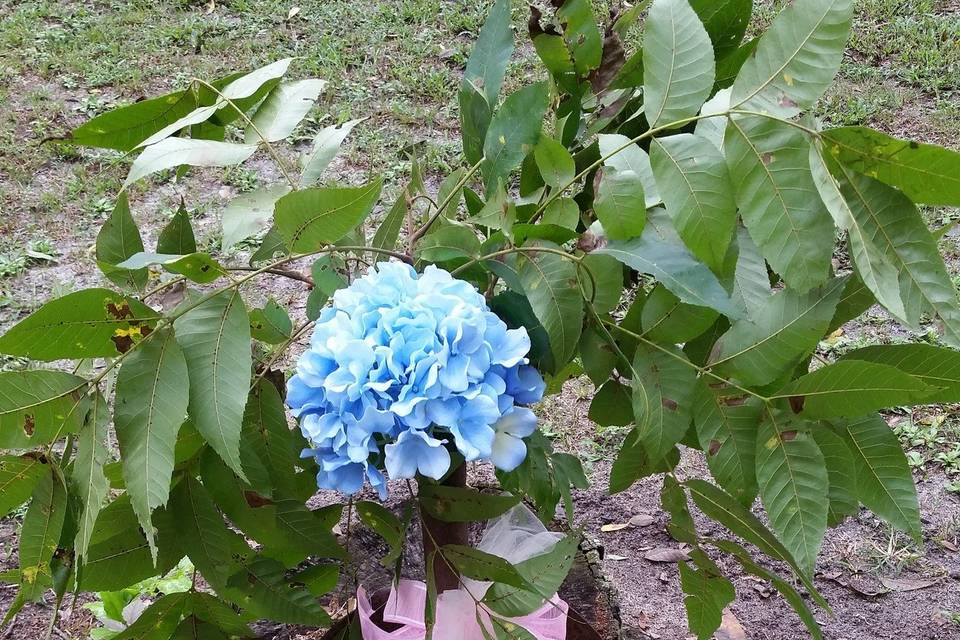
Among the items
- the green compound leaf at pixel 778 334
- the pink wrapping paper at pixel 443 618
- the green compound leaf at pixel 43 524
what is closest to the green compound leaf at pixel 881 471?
the green compound leaf at pixel 778 334

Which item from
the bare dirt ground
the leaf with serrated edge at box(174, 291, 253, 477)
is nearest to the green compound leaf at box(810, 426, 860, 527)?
the leaf with serrated edge at box(174, 291, 253, 477)

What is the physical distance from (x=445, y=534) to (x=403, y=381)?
0.48m

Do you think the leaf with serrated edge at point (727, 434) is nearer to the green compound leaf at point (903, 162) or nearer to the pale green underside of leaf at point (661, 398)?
the pale green underside of leaf at point (661, 398)

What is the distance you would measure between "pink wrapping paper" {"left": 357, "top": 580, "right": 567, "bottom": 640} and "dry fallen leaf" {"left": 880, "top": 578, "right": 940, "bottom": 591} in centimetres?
113

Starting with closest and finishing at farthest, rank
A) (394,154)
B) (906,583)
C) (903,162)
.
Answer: (903,162), (906,583), (394,154)

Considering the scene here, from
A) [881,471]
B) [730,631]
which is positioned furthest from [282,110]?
[730,631]

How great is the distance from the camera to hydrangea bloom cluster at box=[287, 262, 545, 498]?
2.77 ft

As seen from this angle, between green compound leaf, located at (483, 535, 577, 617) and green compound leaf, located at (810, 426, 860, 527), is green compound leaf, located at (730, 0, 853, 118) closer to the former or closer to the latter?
green compound leaf, located at (810, 426, 860, 527)

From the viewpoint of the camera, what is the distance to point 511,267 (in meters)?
0.98

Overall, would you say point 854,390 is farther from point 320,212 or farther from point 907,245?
point 320,212

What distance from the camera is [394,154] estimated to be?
3607 mm

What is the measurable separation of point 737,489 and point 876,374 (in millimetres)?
213

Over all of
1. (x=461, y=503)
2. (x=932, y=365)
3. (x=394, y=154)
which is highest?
(x=932, y=365)

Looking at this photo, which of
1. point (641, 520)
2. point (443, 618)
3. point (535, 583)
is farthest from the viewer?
point (641, 520)
